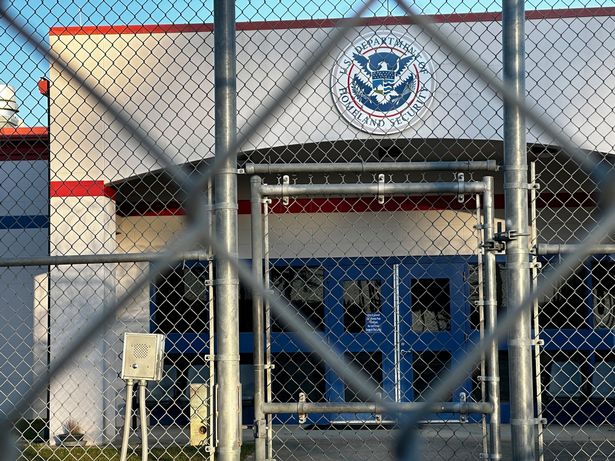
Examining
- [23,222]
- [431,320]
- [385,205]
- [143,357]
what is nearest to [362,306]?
[431,320]

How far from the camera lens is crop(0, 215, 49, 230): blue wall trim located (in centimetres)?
1230

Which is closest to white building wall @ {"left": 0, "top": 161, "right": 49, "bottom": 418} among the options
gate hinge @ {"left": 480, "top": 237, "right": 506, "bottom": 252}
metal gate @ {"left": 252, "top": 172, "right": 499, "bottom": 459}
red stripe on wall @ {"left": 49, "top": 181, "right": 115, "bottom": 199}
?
red stripe on wall @ {"left": 49, "top": 181, "right": 115, "bottom": 199}

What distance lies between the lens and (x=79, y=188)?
10.8 metres

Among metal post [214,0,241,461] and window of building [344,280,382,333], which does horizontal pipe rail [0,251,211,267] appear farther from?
window of building [344,280,382,333]

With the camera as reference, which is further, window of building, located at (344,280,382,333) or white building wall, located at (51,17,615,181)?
window of building, located at (344,280,382,333)

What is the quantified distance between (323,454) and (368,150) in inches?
153

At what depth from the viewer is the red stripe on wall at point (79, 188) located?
34.8ft

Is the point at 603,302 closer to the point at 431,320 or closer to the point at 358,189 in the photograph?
the point at 431,320

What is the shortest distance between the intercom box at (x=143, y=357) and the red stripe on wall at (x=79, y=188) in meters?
5.22

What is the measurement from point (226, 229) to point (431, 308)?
9.54 metres

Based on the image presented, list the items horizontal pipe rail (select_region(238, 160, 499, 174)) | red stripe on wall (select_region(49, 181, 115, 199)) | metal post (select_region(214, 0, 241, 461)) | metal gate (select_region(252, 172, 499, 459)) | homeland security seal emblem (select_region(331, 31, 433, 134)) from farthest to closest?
metal gate (select_region(252, 172, 499, 459)) < red stripe on wall (select_region(49, 181, 115, 199)) < homeland security seal emblem (select_region(331, 31, 433, 134)) < horizontal pipe rail (select_region(238, 160, 499, 174)) < metal post (select_region(214, 0, 241, 461))

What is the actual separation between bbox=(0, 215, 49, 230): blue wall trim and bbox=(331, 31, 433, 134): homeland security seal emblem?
16.2 ft

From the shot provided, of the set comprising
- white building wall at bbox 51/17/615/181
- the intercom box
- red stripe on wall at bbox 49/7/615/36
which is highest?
red stripe on wall at bbox 49/7/615/36

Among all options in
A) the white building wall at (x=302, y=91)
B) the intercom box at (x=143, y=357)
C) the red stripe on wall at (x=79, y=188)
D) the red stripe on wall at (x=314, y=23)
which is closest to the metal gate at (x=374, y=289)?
the white building wall at (x=302, y=91)
